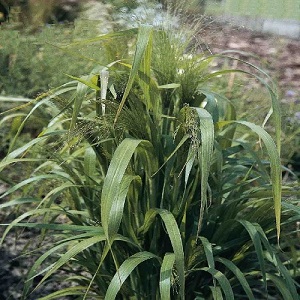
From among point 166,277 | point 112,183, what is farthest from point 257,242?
point 112,183

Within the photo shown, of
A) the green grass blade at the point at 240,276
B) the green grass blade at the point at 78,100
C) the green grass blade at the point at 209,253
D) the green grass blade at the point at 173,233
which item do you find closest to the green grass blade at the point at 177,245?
the green grass blade at the point at 173,233

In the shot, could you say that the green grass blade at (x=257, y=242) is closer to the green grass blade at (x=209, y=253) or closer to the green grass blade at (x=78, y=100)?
the green grass blade at (x=209, y=253)

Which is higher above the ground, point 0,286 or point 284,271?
point 284,271

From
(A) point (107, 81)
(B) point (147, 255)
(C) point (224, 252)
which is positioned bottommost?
(C) point (224, 252)

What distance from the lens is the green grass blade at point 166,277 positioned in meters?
1.97

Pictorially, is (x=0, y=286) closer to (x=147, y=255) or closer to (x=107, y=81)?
(x=147, y=255)

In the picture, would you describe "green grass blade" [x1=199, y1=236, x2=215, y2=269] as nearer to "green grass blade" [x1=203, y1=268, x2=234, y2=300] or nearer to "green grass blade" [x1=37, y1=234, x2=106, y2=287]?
"green grass blade" [x1=203, y1=268, x2=234, y2=300]

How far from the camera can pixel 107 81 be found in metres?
2.05

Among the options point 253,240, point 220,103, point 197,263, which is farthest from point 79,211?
point 220,103

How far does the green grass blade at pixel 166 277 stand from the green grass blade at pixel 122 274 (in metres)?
0.07

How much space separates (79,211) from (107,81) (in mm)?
618

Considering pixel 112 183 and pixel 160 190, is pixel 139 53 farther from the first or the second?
pixel 160 190

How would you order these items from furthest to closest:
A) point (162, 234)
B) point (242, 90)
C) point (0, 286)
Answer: point (242, 90) → point (0, 286) → point (162, 234)

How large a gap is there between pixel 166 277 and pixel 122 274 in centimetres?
13
